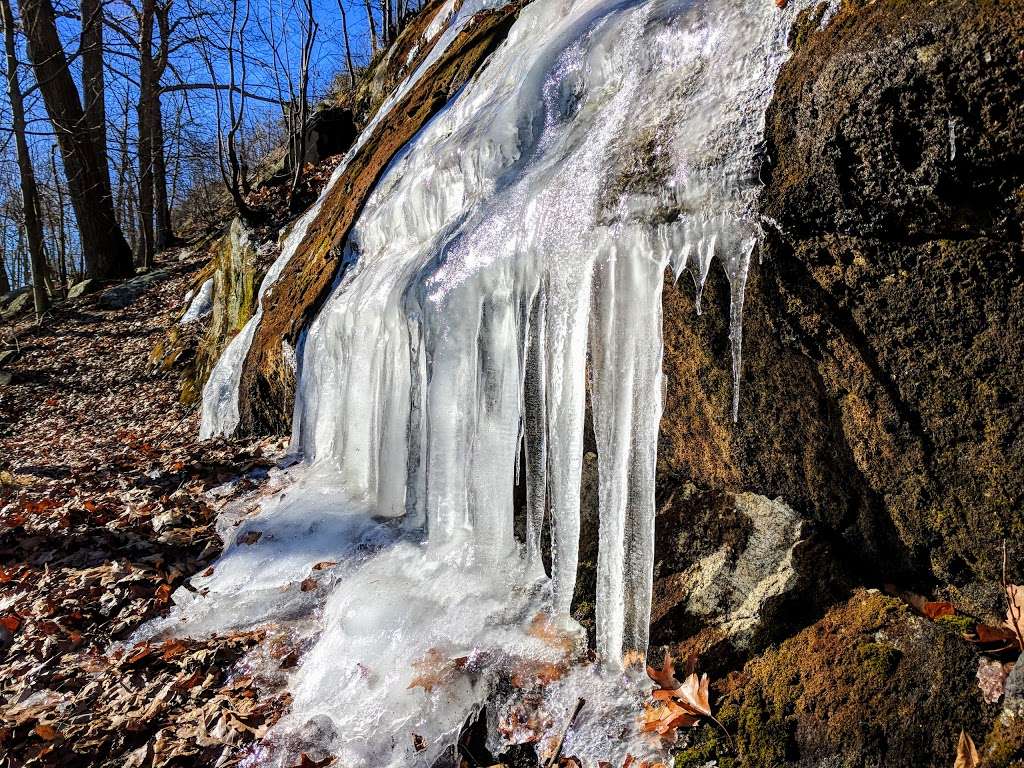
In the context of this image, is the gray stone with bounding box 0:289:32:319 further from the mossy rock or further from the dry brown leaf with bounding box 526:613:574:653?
the mossy rock

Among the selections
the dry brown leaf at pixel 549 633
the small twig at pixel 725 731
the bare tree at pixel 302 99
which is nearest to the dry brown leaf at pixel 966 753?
the small twig at pixel 725 731

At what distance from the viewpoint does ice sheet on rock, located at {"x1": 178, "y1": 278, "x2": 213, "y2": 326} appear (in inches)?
332

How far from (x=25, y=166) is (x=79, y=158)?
2.31 metres

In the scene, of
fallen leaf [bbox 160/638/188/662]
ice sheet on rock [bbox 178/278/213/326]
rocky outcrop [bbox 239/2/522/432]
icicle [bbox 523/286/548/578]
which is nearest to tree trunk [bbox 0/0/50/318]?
ice sheet on rock [bbox 178/278/213/326]

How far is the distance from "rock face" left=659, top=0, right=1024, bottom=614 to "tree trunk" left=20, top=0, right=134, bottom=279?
454 inches

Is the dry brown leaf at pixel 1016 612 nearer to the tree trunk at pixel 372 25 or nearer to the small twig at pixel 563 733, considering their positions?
the small twig at pixel 563 733

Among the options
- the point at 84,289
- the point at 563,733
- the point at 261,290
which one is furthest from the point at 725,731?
the point at 84,289

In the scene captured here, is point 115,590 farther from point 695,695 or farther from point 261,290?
point 261,290

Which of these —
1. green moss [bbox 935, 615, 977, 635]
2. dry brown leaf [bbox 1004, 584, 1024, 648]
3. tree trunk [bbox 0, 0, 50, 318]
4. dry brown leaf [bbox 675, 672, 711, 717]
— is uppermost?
tree trunk [bbox 0, 0, 50, 318]

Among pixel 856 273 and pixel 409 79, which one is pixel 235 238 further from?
pixel 856 273

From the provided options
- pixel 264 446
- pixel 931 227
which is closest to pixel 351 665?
pixel 931 227

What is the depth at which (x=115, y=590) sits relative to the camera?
3350mm

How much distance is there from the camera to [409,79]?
6945 mm

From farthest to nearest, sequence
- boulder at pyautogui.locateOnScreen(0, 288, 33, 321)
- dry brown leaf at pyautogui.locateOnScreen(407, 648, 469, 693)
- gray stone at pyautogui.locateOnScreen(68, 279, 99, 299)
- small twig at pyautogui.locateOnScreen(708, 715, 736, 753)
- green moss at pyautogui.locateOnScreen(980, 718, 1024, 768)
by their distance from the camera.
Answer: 1. boulder at pyautogui.locateOnScreen(0, 288, 33, 321)
2. gray stone at pyautogui.locateOnScreen(68, 279, 99, 299)
3. dry brown leaf at pyautogui.locateOnScreen(407, 648, 469, 693)
4. small twig at pyautogui.locateOnScreen(708, 715, 736, 753)
5. green moss at pyautogui.locateOnScreen(980, 718, 1024, 768)
